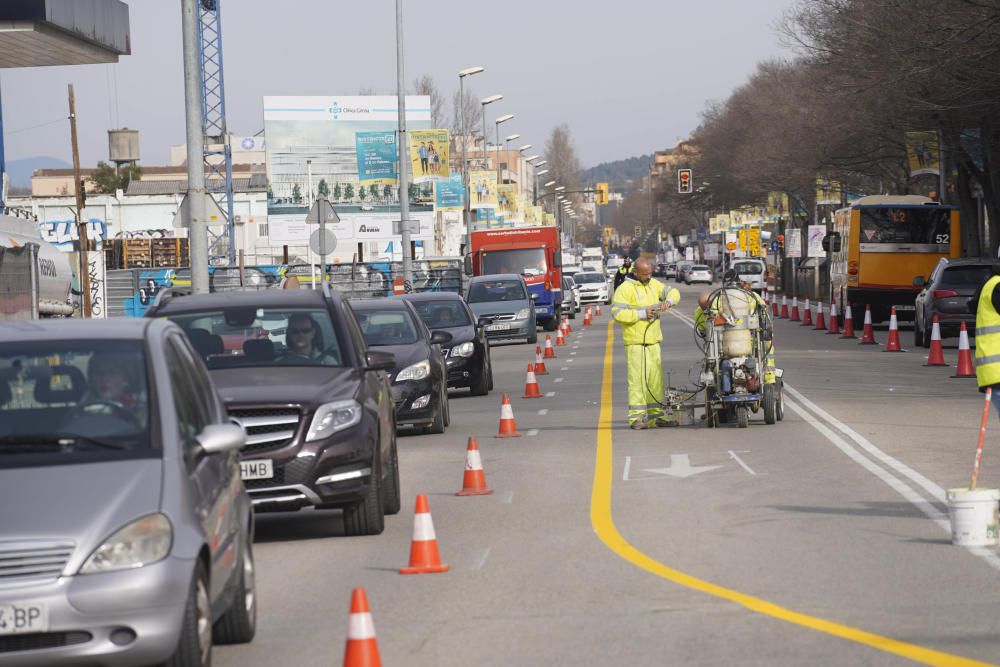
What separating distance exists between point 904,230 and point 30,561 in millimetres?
42300

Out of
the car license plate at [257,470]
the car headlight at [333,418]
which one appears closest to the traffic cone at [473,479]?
the car headlight at [333,418]

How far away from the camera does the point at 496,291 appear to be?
43719 mm

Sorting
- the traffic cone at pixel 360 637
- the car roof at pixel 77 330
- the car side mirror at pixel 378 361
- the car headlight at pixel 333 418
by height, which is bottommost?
the traffic cone at pixel 360 637

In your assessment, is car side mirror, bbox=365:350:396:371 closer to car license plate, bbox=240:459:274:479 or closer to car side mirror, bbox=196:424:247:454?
car license plate, bbox=240:459:274:479

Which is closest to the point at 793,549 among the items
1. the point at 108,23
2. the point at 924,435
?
the point at 924,435

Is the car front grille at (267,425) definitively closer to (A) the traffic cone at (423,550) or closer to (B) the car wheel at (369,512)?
(B) the car wheel at (369,512)

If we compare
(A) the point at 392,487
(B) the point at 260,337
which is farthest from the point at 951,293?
(B) the point at 260,337

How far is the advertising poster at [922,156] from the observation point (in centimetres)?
5300

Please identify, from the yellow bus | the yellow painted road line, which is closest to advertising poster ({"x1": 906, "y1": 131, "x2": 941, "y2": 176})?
the yellow bus

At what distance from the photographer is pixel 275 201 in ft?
229

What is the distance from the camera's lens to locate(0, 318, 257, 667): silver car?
245 inches

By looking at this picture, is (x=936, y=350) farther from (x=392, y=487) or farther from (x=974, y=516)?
(x=974, y=516)

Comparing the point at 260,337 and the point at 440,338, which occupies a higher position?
the point at 260,337

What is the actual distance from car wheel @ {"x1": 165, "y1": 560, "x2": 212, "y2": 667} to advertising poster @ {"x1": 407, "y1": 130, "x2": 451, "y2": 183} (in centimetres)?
6353
